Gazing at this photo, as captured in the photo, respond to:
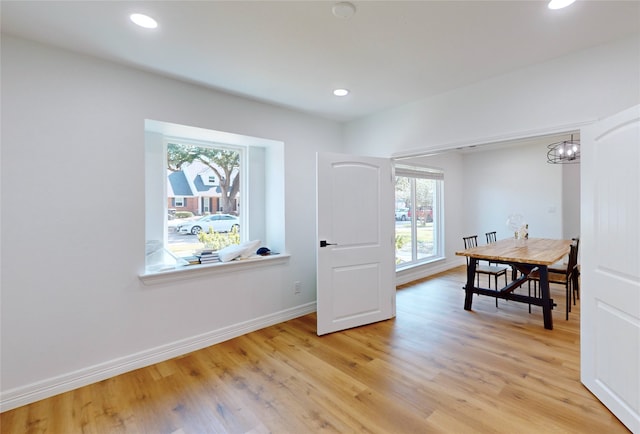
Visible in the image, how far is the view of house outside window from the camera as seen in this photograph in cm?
322

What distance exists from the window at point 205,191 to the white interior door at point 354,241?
67cm

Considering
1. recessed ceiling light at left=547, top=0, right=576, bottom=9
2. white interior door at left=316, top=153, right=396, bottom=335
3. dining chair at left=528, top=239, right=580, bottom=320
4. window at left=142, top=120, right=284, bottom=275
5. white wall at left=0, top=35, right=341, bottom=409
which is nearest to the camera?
recessed ceiling light at left=547, top=0, right=576, bottom=9

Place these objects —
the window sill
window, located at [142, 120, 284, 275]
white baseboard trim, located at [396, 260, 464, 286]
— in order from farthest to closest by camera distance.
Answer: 1. white baseboard trim, located at [396, 260, 464, 286]
2. window, located at [142, 120, 284, 275]
3. the window sill

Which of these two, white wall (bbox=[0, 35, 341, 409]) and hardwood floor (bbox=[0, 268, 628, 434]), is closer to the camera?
hardwood floor (bbox=[0, 268, 628, 434])

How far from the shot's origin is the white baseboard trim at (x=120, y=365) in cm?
207

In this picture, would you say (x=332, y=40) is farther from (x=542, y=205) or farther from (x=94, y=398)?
(x=542, y=205)

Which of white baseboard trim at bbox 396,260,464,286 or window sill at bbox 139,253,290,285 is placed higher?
window sill at bbox 139,253,290,285

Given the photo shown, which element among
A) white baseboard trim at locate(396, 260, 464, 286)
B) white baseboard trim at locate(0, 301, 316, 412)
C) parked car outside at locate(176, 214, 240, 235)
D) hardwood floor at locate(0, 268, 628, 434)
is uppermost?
parked car outside at locate(176, 214, 240, 235)

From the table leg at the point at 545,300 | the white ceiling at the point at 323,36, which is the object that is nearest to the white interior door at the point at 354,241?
the white ceiling at the point at 323,36

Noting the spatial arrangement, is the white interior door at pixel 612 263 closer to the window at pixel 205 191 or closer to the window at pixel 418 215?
the window at pixel 205 191

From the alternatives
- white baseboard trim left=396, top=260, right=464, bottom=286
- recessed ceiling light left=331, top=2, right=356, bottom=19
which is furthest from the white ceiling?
white baseboard trim left=396, top=260, right=464, bottom=286

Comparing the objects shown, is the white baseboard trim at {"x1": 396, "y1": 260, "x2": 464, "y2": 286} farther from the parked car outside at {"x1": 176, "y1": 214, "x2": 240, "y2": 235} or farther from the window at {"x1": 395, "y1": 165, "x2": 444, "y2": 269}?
the parked car outside at {"x1": 176, "y1": 214, "x2": 240, "y2": 235}

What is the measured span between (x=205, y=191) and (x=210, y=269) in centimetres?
97

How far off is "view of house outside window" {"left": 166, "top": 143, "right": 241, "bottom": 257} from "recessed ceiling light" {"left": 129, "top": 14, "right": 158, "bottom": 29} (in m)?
1.44
